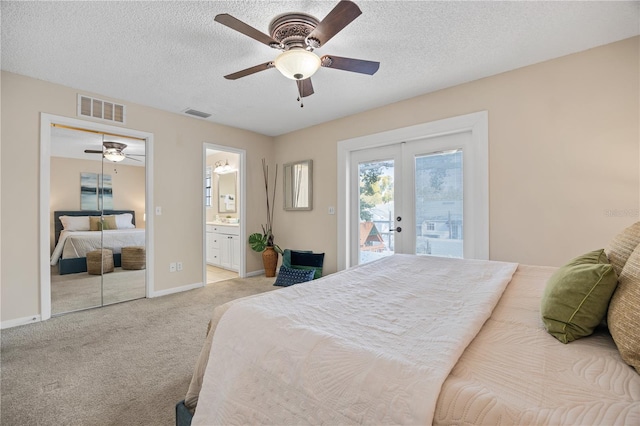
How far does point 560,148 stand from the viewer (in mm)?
2547

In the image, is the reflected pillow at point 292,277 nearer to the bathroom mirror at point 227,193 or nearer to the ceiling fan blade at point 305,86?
the ceiling fan blade at point 305,86

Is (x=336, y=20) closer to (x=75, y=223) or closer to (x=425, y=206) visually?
(x=425, y=206)

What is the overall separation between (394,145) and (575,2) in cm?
205

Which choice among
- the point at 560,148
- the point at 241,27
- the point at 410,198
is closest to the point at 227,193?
the point at 410,198

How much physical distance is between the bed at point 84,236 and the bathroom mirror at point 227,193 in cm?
255

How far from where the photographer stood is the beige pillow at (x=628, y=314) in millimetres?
779

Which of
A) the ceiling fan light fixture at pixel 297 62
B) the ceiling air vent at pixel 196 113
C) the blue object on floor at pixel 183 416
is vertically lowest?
the blue object on floor at pixel 183 416

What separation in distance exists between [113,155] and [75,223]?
921 mm

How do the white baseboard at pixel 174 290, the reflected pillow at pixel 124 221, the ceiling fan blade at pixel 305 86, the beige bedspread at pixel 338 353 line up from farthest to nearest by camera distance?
the white baseboard at pixel 174 290 < the reflected pillow at pixel 124 221 < the ceiling fan blade at pixel 305 86 < the beige bedspread at pixel 338 353

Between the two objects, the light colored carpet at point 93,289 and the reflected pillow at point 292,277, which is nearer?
the light colored carpet at point 93,289

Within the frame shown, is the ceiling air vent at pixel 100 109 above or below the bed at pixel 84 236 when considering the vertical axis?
above

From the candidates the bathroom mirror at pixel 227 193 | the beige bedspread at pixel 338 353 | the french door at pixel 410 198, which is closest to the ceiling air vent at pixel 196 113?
the bathroom mirror at pixel 227 193

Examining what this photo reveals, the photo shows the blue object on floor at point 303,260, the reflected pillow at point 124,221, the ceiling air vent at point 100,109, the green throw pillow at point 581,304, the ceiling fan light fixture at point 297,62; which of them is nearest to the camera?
the green throw pillow at point 581,304

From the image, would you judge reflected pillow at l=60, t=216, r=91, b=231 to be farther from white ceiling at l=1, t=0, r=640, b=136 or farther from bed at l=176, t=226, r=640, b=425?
bed at l=176, t=226, r=640, b=425
